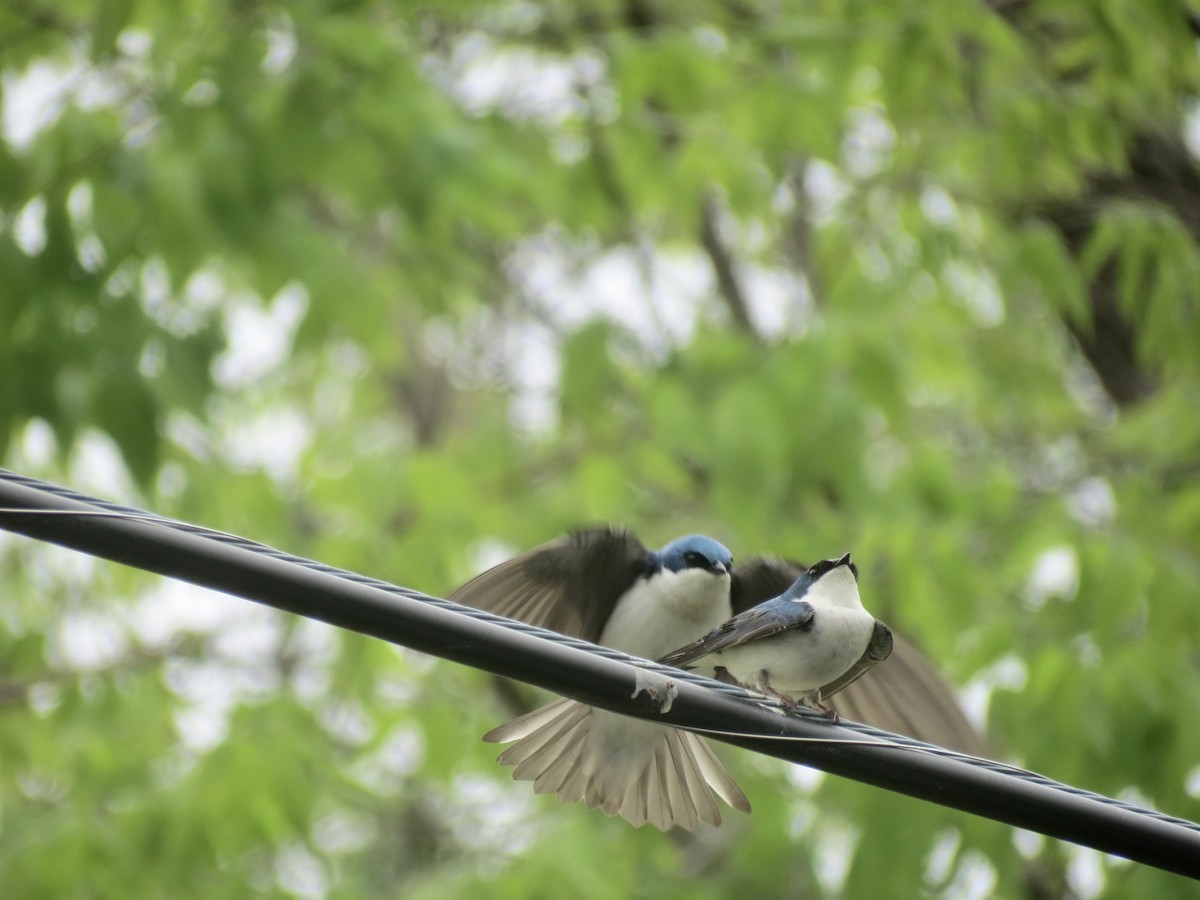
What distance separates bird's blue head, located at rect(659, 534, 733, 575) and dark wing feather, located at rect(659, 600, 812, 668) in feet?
1.80

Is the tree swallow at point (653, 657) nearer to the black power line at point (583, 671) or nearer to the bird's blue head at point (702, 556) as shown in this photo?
the bird's blue head at point (702, 556)

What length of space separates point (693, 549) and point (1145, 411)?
291 centimetres

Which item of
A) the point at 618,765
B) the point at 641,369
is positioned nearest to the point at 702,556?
the point at 618,765

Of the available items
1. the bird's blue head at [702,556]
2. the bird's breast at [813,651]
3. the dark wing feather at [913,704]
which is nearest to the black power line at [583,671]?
the bird's breast at [813,651]

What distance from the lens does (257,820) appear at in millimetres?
4188

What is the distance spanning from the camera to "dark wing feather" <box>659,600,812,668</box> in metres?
2.47

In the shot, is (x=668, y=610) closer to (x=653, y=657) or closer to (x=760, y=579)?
(x=653, y=657)

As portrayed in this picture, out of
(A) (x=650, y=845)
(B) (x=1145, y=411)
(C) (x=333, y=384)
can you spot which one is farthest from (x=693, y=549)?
(C) (x=333, y=384)

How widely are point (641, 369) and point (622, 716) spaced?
248cm

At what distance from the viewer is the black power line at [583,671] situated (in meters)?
1.78

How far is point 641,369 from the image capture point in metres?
5.35

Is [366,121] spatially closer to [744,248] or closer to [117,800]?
[117,800]

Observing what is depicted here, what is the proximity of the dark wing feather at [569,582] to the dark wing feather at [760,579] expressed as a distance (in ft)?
0.80

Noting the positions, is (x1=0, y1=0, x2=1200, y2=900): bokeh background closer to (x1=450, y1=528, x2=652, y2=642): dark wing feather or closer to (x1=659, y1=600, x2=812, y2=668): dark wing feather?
(x1=450, y1=528, x2=652, y2=642): dark wing feather
